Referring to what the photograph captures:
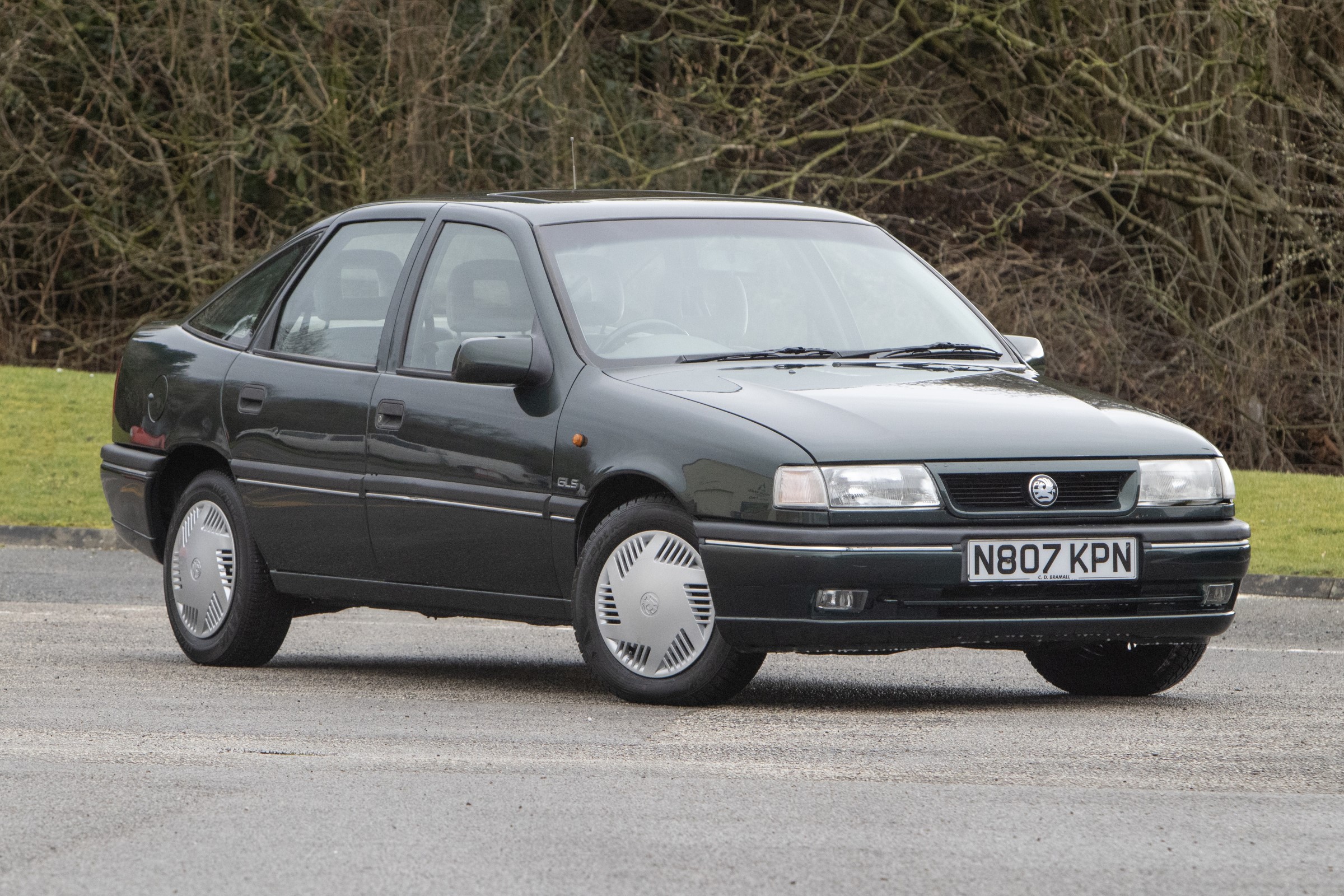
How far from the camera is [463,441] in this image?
25.2 ft

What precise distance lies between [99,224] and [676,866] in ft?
71.2

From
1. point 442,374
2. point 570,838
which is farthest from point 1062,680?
point 570,838

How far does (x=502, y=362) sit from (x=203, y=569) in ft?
6.68

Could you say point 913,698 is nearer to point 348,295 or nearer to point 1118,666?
point 1118,666

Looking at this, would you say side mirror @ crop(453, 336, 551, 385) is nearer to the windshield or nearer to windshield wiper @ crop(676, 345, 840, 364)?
the windshield

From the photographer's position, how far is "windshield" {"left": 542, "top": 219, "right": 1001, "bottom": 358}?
771 centimetres

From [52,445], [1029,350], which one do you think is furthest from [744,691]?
[52,445]

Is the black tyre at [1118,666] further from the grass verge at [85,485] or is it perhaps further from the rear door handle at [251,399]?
the grass verge at [85,485]

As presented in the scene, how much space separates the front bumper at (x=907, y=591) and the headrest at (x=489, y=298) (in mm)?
1342

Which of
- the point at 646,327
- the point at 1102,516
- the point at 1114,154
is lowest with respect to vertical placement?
the point at 1102,516

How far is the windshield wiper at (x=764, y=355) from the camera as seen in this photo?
299 inches

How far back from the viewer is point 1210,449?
7.25 m

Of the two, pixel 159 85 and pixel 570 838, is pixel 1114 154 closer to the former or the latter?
pixel 159 85

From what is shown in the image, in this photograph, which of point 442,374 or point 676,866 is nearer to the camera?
point 676,866
